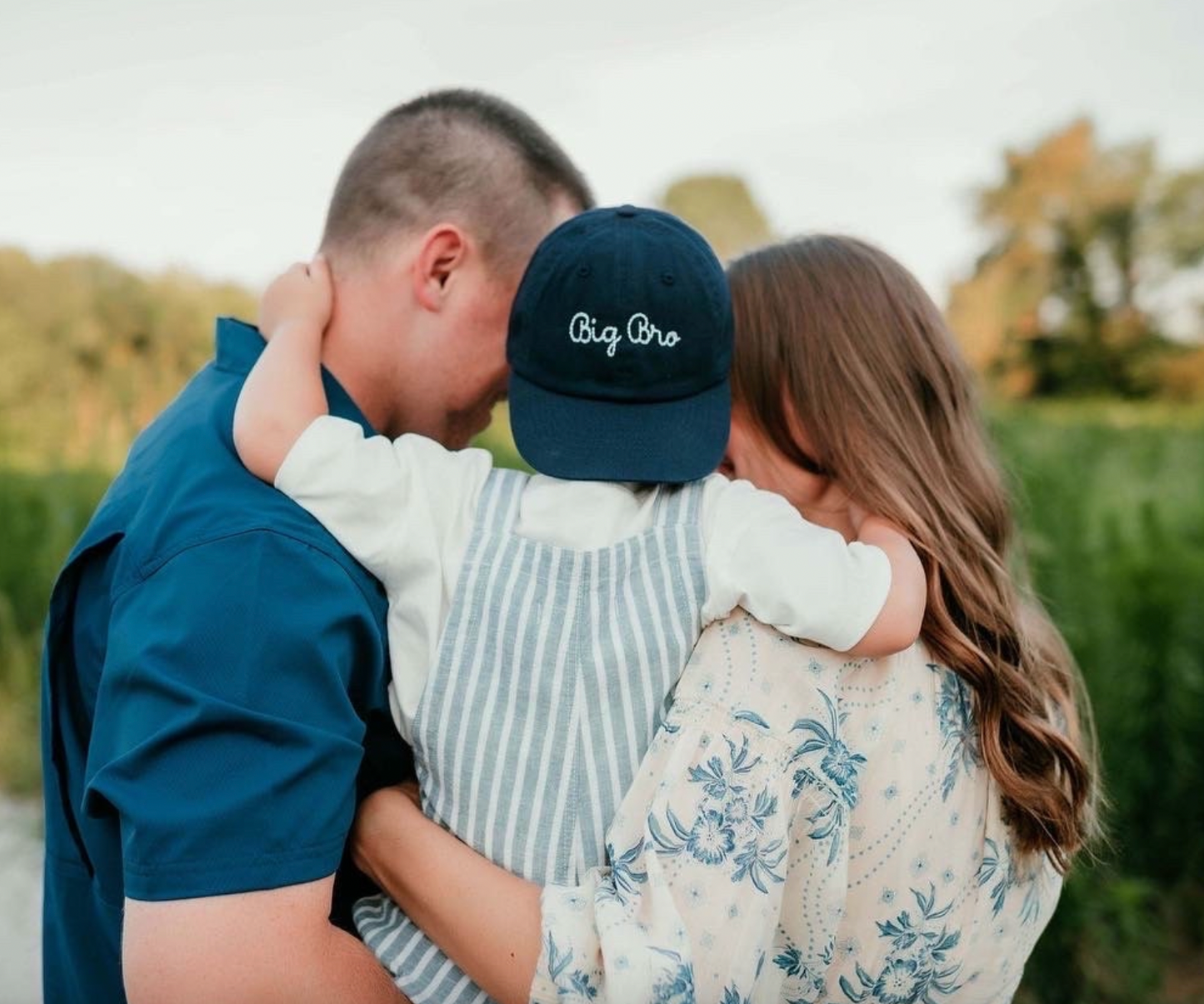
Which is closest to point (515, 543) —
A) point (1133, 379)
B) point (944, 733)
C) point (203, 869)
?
point (203, 869)

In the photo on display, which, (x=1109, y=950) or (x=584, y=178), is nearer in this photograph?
(x=584, y=178)

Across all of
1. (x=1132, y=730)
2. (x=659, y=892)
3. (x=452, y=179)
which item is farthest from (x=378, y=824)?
(x=1132, y=730)

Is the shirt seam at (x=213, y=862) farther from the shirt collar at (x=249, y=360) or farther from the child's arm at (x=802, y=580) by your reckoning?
the shirt collar at (x=249, y=360)

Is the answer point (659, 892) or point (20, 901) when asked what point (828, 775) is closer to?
point (659, 892)

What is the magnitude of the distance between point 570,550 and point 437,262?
78 centimetres

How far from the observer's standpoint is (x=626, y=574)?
158 cm

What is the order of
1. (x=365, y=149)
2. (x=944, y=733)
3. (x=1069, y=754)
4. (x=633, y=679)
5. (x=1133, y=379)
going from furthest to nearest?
(x=1133, y=379) → (x=365, y=149) → (x=1069, y=754) → (x=944, y=733) → (x=633, y=679)

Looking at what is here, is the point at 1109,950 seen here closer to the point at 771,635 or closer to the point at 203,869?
the point at 771,635

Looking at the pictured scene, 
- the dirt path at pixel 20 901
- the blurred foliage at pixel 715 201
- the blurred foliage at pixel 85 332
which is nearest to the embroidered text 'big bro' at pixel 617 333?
the dirt path at pixel 20 901

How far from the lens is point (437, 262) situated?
7.06 ft

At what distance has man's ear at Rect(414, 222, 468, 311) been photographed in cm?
213

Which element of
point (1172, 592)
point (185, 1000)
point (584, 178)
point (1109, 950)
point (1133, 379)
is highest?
point (584, 178)

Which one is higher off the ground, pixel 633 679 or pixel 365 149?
pixel 365 149

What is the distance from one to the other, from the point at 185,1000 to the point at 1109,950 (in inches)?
111
